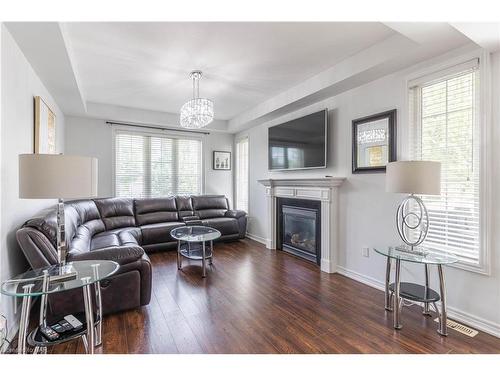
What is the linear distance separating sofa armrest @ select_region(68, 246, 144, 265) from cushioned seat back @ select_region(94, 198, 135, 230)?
2.31 meters

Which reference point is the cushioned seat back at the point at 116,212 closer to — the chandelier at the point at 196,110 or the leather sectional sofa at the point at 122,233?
the leather sectional sofa at the point at 122,233

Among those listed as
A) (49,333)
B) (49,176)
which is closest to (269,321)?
(49,333)

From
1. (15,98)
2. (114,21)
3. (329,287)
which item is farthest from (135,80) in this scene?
(329,287)

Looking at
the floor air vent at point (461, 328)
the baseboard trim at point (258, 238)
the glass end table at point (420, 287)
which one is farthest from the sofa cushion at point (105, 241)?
the floor air vent at point (461, 328)

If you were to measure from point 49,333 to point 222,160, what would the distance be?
4874 millimetres

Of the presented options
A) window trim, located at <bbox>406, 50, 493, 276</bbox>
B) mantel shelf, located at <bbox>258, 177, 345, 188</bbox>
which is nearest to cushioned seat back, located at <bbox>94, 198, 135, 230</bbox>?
mantel shelf, located at <bbox>258, 177, 345, 188</bbox>

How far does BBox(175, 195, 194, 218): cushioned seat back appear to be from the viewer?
5.12m

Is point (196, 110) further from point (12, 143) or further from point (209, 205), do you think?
point (209, 205)

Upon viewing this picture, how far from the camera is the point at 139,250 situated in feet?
7.89

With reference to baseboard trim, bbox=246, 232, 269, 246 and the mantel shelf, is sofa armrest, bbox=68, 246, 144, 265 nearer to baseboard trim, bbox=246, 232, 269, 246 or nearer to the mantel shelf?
the mantel shelf

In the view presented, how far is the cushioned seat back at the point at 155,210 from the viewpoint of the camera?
15.5ft

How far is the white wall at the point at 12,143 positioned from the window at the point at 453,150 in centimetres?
366
